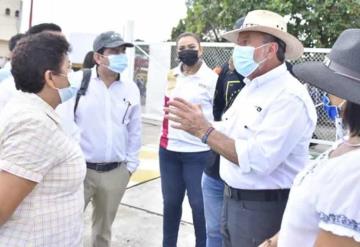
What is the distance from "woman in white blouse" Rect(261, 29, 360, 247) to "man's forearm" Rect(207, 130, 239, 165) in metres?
0.69

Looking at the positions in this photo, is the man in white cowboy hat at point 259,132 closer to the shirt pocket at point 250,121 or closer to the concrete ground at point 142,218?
the shirt pocket at point 250,121

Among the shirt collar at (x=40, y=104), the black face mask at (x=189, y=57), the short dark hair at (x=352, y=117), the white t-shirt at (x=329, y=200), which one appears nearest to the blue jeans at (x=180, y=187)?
the black face mask at (x=189, y=57)

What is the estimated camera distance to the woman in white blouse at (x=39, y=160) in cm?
157

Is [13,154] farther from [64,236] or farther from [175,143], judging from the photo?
[175,143]

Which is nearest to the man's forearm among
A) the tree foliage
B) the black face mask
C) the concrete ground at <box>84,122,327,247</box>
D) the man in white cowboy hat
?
the man in white cowboy hat

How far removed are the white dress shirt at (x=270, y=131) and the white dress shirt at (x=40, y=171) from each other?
786mm

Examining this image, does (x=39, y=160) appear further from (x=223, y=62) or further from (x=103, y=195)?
(x=223, y=62)

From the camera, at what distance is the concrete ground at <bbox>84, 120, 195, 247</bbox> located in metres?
3.86

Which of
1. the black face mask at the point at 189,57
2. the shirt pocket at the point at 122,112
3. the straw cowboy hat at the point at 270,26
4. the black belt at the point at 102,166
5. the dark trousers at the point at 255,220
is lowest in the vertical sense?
the black belt at the point at 102,166

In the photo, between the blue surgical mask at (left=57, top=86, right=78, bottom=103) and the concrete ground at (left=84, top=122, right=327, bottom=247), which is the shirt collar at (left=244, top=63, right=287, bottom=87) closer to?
the blue surgical mask at (left=57, top=86, right=78, bottom=103)

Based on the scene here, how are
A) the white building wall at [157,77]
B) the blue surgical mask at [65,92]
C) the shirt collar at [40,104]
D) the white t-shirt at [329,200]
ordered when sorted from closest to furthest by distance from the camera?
the white t-shirt at [329,200] < the shirt collar at [40,104] < the blue surgical mask at [65,92] < the white building wall at [157,77]

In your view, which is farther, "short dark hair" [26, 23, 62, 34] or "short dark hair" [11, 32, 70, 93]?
"short dark hair" [26, 23, 62, 34]

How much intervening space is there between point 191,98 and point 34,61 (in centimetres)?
176

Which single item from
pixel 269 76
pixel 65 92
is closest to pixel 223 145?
pixel 269 76
